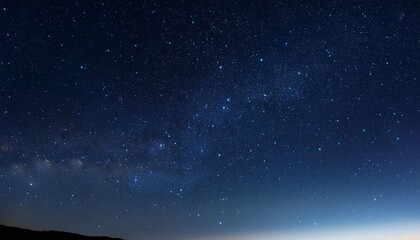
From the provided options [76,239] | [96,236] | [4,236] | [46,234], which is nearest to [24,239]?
[4,236]

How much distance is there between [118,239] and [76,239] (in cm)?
371

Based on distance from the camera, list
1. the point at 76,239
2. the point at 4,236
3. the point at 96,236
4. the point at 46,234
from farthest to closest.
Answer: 1. the point at 96,236
2. the point at 76,239
3. the point at 46,234
4. the point at 4,236

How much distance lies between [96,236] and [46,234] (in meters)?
4.06

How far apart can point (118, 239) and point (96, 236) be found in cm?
142

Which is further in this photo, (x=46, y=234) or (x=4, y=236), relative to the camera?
(x=46, y=234)

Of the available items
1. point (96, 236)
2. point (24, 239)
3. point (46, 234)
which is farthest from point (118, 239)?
point (24, 239)

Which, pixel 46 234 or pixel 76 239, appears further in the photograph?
pixel 76 239

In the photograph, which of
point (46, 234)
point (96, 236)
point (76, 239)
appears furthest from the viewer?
point (96, 236)

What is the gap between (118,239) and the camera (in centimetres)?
2103

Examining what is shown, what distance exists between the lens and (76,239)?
17781 millimetres

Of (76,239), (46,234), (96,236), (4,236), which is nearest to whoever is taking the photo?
(4,236)

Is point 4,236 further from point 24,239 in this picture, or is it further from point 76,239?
point 76,239

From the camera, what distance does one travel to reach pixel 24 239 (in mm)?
13680

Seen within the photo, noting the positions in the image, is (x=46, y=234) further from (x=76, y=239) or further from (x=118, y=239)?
(x=118, y=239)
